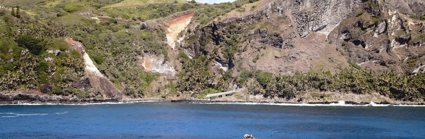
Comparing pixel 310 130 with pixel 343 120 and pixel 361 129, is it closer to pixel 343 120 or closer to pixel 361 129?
pixel 361 129

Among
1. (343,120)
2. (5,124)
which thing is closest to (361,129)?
(343,120)

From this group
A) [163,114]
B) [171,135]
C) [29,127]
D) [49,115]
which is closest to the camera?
[171,135]

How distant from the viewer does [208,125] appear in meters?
137

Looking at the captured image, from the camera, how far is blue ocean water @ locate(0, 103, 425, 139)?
11569cm

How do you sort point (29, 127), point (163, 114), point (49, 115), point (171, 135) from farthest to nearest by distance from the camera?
point (163, 114), point (49, 115), point (29, 127), point (171, 135)

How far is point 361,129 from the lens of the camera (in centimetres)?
13338

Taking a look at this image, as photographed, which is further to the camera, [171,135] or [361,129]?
[361,129]

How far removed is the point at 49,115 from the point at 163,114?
91.7ft

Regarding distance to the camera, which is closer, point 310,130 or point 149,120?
point 310,130

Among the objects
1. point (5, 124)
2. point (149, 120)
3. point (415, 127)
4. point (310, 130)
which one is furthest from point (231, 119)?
point (5, 124)

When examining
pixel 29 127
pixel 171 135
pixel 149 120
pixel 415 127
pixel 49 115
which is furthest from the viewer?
pixel 49 115

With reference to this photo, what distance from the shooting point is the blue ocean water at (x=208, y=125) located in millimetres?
115688

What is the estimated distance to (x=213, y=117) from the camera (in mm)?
161875

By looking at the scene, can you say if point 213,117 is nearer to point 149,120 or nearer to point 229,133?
point 149,120
